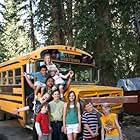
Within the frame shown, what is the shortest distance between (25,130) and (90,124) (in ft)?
19.3

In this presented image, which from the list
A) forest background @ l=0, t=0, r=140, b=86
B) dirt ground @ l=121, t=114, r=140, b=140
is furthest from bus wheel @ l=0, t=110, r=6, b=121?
dirt ground @ l=121, t=114, r=140, b=140

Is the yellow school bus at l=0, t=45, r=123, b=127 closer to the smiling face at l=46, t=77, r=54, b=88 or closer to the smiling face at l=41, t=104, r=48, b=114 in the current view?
the smiling face at l=46, t=77, r=54, b=88

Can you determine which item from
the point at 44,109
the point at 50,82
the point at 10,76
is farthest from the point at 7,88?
the point at 44,109

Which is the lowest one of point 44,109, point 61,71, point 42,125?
point 42,125

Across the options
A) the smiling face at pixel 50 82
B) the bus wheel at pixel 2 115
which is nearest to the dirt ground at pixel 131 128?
the smiling face at pixel 50 82

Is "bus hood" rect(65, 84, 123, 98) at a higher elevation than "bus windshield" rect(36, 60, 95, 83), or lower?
lower

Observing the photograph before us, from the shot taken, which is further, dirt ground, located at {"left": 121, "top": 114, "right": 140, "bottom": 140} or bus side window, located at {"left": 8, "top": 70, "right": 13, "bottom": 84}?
bus side window, located at {"left": 8, "top": 70, "right": 13, "bottom": 84}

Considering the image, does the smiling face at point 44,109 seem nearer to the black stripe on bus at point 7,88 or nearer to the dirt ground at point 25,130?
the dirt ground at point 25,130

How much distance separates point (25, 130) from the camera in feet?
46.0

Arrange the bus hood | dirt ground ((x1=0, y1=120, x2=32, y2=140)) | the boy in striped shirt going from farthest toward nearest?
1. dirt ground ((x1=0, y1=120, x2=32, y2=140))
2. the bus hood
3. the boy in striped shirt

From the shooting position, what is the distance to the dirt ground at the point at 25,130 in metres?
12.3

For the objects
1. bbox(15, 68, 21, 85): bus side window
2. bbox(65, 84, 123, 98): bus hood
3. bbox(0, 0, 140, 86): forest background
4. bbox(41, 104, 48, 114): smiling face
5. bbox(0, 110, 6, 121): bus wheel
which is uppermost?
bbox(0, 0, 140, 86): forest background

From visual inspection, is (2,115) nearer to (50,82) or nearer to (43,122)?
(50,82)

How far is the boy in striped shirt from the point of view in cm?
858
